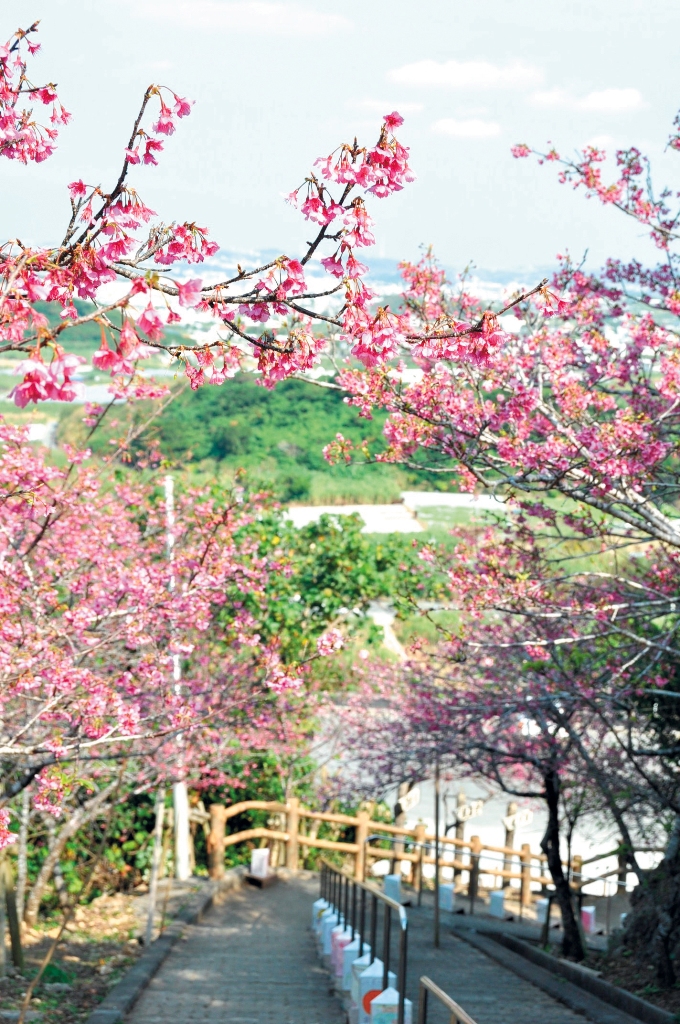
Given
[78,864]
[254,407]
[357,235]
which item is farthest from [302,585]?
[254,407]

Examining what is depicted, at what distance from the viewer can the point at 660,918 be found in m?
8.11

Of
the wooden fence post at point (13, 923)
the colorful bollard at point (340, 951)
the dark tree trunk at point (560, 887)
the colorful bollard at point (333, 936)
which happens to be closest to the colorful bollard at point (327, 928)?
the colorful bollard at point (333, 936)

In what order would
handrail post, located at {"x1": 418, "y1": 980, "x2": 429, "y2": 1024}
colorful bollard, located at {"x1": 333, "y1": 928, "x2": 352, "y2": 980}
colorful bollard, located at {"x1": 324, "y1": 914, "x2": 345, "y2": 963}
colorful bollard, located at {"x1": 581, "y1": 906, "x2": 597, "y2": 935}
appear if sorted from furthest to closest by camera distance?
colorful bollard, located at {"x1": 581, "y1": 906, "x2": 597, "y2": 935} → colorful bollard, located at {"x1": 324, "y1": 914, "x2": 345, "y2": 963} → colorful bollard, located at {"x1": 333, "y1": 928, "x2": 352, "y2": 980} → handrail post, located at {"x1": 418, "y1": 980, "x2": 429, "y2": 1024}

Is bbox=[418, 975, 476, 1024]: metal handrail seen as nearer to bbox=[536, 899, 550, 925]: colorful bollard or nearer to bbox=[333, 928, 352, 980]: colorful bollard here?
bbox=[333, 928, 352, 980]: colorful bollard

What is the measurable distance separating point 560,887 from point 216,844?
5.19 meters

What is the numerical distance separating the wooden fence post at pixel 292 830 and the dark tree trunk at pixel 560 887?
16.7 feet

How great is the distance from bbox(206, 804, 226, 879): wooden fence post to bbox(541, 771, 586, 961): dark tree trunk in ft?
16.1

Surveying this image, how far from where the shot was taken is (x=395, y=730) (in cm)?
1431

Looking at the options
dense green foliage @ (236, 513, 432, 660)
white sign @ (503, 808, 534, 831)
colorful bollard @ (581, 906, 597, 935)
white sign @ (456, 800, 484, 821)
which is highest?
dense green foliage @ (236, 513, 432, 660)

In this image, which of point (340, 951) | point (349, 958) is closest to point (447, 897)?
point (340, 951)

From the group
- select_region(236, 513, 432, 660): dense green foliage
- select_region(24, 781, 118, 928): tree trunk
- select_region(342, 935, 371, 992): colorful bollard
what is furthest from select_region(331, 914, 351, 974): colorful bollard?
select_region(236, 513, 432, 660): dense green foliage

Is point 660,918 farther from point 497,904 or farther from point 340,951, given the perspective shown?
point 497,904

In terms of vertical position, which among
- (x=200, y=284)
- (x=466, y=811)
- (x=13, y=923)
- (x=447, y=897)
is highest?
(x=200, y=284)

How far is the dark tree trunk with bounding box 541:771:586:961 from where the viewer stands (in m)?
9.88
